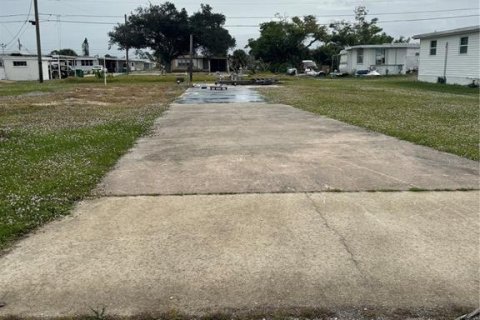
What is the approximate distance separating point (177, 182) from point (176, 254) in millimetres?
2405

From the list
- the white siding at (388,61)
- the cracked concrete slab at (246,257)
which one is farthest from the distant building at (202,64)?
the cracked concrete slab at (246,257)

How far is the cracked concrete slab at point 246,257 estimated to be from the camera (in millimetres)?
3141

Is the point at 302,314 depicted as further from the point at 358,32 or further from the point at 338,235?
the point at 358,32

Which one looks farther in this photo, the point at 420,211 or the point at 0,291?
the point at 420,211

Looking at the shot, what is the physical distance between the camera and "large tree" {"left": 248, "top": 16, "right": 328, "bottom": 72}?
70206 mm

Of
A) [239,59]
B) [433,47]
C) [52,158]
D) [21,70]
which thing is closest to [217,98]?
[52,158]

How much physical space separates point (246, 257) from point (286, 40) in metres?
69.8

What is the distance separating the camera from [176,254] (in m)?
3.85

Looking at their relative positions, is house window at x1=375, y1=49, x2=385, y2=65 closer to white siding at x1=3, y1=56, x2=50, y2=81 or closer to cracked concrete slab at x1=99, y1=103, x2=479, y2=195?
white siding at x1=3, y1=56, x2=50, y2=81

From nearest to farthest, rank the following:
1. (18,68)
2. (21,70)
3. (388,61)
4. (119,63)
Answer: (18,68), (21,70), (388,61), (119,63)

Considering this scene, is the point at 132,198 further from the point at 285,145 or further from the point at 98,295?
the point at 285,145

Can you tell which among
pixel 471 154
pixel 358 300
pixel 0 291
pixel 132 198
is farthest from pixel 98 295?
pixel 471 154

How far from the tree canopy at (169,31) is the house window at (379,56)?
3044 centimetres

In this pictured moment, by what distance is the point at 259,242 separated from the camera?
412 centimetres
